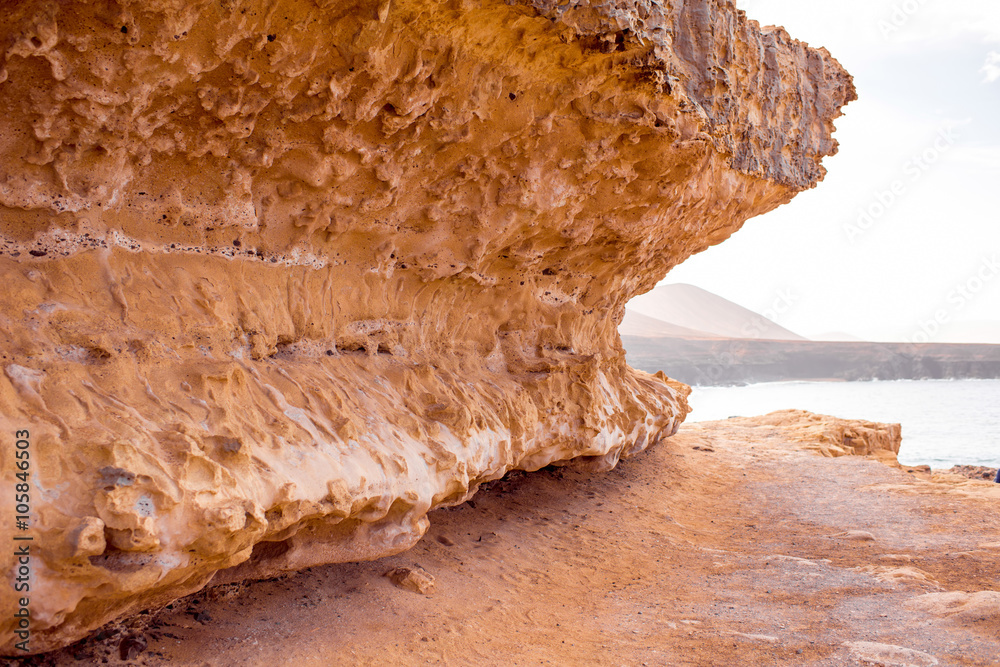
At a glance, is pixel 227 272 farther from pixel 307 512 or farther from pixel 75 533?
pixel 75 533

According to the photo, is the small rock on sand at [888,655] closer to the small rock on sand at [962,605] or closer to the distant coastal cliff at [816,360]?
the small rock on sand at [962,605]

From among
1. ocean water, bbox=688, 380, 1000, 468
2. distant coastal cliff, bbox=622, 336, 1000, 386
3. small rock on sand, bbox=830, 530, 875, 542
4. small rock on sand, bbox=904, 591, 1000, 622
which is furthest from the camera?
distant coastal cliff, bbox=622, 336, 1000, 386

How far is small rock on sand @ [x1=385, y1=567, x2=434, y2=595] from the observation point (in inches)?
125

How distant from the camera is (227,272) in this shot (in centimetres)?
291

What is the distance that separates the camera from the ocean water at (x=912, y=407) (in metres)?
12.7

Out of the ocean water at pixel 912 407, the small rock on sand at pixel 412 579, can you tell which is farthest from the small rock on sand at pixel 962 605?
the ocean water at pixel 912 407

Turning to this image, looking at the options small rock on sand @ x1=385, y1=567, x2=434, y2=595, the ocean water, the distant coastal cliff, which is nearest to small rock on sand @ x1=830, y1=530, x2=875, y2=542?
small rock on sand @ x1=385, y1=567, x2=434, y2=595

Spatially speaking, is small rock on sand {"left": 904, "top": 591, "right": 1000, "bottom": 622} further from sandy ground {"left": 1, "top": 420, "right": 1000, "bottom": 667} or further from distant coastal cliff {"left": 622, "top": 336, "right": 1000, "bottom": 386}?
distant coastal cliff {"left": 622, "top": 336, "right": 1000, "bottom": 386}

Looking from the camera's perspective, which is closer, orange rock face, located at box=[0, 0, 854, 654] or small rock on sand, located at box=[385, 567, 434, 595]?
orange rock face, located at box=[0, 0, 854, 654]

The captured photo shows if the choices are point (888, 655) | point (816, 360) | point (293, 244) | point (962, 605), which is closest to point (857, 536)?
point (962, 605)

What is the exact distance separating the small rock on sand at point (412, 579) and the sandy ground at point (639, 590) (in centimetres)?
4

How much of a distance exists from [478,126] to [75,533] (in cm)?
229

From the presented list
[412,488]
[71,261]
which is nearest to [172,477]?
[71,261]

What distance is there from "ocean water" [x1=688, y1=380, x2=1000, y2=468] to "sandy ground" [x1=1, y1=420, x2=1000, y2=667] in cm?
737
